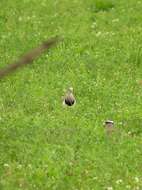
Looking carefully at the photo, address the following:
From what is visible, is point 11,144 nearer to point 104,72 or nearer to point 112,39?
point 104,72

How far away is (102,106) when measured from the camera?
1514 cm

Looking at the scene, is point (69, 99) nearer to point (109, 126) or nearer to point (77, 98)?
point (77, 98)

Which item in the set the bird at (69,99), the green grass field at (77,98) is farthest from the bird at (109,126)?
the bird at (69,99)

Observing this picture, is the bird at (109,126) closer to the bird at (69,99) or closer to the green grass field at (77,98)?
the green grass field at (77,98)

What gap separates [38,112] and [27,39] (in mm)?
6082

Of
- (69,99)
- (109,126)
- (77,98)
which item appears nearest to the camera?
(109,126)

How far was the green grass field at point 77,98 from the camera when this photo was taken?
11.7 m

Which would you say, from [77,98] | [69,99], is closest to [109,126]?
[69,99]

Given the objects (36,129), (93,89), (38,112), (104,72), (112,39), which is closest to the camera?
(36,129)

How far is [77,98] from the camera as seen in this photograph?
15.6m

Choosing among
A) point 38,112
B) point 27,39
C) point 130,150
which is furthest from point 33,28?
point 130,150

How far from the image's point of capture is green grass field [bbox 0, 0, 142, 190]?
11680 mm

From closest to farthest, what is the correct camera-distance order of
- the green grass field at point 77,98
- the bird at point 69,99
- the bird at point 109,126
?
the green grass field at point 77,98, the bird at point 109,126, the bird at point 69,99

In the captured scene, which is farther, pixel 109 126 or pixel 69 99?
pixel 69 99
